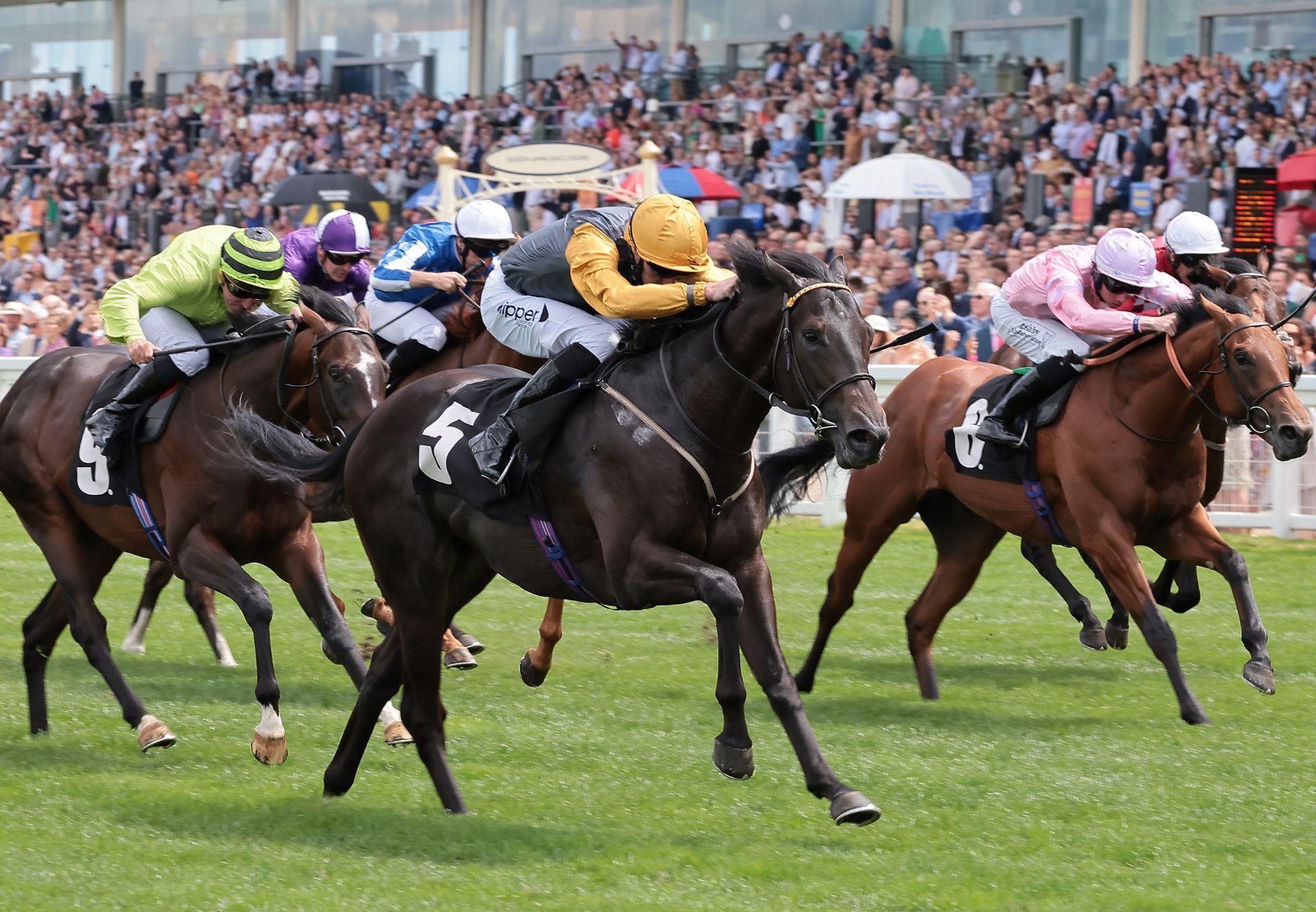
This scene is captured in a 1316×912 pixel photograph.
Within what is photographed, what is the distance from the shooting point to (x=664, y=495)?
460 cm

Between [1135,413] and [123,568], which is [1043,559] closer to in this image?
[1135,413]

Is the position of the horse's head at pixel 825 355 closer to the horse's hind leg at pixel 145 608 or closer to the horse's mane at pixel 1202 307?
the horse's mane at pixel 1202 307

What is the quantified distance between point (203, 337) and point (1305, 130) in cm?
1166

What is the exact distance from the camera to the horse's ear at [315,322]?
240 inches

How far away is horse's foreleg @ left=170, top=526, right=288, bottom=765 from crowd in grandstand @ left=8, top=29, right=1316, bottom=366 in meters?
5.44

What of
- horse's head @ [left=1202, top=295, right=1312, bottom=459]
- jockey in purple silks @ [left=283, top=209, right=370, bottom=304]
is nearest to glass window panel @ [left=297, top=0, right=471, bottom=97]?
jockey in purple silks @ [left=283, top=209, right=370, bottom=304]

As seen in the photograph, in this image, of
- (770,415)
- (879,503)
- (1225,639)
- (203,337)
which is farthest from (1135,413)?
(770,415)

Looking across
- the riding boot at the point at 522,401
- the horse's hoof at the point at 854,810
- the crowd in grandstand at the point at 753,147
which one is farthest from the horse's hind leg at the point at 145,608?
the crowd in grandstand at the point at 753,147

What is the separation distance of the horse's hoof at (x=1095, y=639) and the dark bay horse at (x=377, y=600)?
2.74m

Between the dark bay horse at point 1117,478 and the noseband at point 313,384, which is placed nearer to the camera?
the noseband at point 313,384

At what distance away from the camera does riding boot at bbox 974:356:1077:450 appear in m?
7.00

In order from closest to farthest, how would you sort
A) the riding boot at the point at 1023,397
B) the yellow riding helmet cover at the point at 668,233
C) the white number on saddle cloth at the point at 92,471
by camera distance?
the yellow riding helmet cover at the point at 668,233, the white number on saddle cloth at the point at 92,471, the riding boot at the point at 1023,397

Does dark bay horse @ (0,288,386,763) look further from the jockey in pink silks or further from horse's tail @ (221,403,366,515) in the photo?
the jockey in pink silks

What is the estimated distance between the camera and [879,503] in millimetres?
7469
